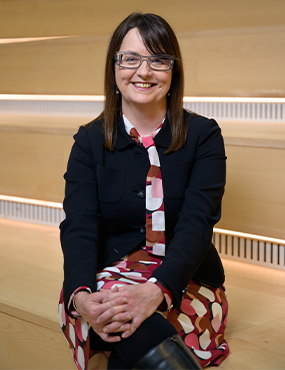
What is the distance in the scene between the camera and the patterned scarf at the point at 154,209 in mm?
1495

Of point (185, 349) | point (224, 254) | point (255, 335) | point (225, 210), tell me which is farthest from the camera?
point (224, 254)

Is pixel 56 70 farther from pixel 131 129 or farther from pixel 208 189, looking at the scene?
pixel 208 189

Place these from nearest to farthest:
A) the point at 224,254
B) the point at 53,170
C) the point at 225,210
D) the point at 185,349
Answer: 1. the point at 185,349
2. the point at 225,210
3. the point at 224,254
4. the point at 53,170

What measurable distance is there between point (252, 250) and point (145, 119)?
A: 1.11 meters

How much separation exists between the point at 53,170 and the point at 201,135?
1.55 metres

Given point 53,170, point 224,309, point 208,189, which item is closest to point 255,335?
point 224,309

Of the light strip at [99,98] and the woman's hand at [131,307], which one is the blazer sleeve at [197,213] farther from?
the light strip at [99,98]

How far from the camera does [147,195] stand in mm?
1487

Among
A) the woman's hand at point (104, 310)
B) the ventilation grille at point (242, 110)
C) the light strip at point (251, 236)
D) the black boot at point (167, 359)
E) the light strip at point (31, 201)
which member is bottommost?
the light strip at point (31, 201)

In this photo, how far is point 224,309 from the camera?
157 centimetres

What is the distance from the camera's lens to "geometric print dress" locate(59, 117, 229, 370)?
141 centimetres

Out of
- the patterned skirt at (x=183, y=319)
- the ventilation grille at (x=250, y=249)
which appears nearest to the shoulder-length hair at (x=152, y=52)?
the patterned skirt at (x=183, y=319)

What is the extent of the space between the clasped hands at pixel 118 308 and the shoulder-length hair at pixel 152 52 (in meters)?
0.45

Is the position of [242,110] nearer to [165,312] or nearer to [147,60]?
[147,60]
